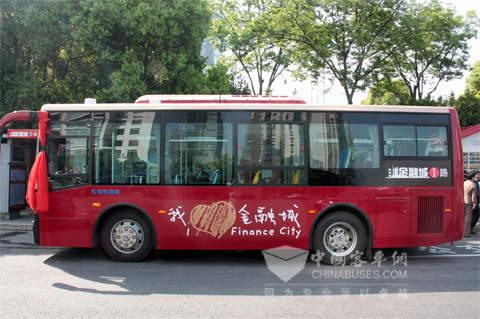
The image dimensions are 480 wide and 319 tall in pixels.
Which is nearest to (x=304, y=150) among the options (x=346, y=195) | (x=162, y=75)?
(x=346, y=195)

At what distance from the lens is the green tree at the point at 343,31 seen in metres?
17.4

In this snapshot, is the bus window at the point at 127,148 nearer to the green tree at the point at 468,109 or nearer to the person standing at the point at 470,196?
the person standing at the point at 470,196

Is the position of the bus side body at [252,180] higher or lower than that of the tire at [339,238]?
higher

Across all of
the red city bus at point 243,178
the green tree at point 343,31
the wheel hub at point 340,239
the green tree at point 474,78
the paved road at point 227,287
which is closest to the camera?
the paved road at point 227,287

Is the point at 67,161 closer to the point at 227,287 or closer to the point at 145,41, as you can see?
the point at 227,287

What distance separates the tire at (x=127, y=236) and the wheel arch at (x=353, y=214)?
10.3 ft

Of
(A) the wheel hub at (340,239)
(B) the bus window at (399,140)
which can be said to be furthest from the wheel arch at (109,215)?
(B) the bus window at (399,140)

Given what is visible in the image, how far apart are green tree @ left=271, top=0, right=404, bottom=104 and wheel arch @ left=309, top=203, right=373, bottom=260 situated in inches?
515

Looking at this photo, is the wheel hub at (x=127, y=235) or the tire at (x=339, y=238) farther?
the wheel hub at (x=127, y=235)

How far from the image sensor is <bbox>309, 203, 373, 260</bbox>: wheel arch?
260 inches

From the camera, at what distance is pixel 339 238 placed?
22.1ft

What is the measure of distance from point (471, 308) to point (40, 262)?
7162mm

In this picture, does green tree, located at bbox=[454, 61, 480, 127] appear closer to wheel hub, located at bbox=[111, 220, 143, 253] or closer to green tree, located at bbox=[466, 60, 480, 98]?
green tree, located at bbox=[466, 60, 480, 98]

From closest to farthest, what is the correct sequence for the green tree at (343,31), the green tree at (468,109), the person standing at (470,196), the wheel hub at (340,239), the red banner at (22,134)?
the wheel hub at (340,239), the person standing at (470,196), the red banner at (22,134), the green tree at (343,31), the green tree at (468,109)
